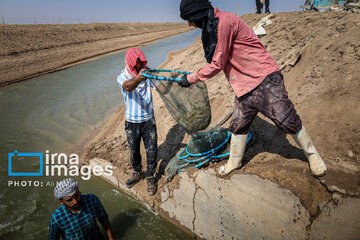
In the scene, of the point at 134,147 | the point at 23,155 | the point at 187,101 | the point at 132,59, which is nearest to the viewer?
the point at 132,59

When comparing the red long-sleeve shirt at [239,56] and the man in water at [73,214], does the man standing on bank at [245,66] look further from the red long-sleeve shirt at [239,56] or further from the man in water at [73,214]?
the man in water at [73,214]

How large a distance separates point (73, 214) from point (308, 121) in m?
3.46

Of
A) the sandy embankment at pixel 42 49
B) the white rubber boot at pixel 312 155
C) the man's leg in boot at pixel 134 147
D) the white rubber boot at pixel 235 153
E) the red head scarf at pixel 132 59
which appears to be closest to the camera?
the white rubber boot at pixel 312 155

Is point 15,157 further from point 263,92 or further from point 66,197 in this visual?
point 263,92

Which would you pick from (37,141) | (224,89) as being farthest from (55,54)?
(224,89)

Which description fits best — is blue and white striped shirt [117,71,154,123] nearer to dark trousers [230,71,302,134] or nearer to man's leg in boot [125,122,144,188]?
man's leg in boot [125,122,144,188]

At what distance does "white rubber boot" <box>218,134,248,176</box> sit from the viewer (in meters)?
2.47

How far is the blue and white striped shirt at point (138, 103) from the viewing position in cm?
300

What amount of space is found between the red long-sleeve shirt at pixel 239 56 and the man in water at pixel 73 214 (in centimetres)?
178

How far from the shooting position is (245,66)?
2.14m

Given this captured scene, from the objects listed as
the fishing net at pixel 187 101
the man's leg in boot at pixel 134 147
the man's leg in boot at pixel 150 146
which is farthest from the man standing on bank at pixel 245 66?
the man's leg in boot at pixel 134 147

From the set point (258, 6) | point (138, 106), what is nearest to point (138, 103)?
point (138, 106)

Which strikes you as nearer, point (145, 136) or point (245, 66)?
point (245, 66)

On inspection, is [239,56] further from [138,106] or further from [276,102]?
[138,106]
